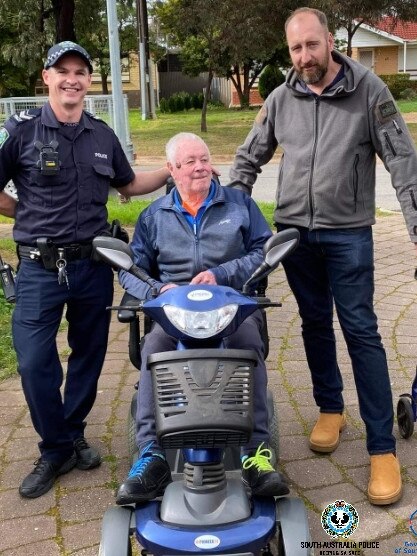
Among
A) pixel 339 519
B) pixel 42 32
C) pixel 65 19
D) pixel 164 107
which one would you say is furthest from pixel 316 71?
pixel 164 107

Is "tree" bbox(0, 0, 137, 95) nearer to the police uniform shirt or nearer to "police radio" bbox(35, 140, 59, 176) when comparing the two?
the police uniform shirt

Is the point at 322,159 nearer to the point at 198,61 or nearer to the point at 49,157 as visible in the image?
the point at 49,157

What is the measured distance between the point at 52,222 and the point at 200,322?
1344 mm

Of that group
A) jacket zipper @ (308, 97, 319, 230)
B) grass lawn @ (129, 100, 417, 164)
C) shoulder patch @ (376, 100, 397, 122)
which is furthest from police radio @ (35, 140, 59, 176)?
grass lawn @ (129, 100, 417, 164)

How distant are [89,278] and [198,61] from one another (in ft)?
141

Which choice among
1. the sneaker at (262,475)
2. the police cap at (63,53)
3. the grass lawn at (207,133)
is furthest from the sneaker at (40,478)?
the grass lawn at (207,133)

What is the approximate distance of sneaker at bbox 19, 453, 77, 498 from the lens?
3666mm

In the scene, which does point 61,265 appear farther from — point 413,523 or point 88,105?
point 88,105

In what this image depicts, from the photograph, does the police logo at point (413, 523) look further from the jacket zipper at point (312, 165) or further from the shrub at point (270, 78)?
the shrub at point (270, 78)

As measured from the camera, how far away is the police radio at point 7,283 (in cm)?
373

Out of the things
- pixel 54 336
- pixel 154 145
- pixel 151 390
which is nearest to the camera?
pixel 151 390

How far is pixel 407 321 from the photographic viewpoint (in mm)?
6160

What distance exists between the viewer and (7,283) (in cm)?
379

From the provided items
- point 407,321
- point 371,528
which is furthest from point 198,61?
point 371,528
